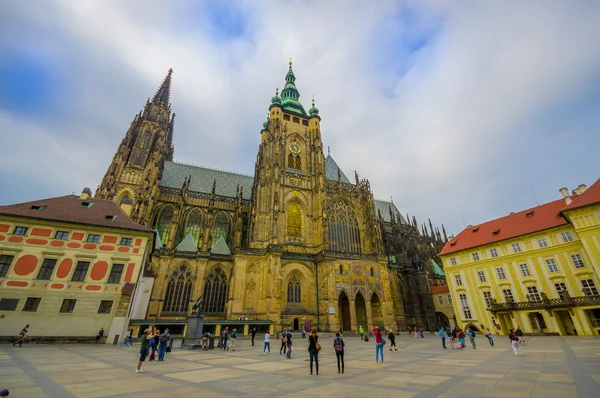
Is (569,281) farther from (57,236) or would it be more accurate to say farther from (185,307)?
(57,236)

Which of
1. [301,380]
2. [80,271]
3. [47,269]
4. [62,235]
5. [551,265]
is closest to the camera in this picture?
[301,380]

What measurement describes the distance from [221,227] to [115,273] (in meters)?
17.9

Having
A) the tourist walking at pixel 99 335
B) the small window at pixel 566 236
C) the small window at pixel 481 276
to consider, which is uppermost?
the small window at pixel 566 236

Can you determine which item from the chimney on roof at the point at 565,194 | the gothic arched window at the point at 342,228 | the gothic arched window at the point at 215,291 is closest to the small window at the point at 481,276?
the chimney on roof at the point at 565,194

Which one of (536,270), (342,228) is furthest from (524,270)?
(342,228)

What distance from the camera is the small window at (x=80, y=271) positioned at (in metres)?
19.8

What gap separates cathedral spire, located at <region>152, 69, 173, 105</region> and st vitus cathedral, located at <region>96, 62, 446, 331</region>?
2.75ft

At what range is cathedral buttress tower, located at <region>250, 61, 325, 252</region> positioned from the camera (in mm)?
33312

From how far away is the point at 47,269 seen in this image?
763 inches

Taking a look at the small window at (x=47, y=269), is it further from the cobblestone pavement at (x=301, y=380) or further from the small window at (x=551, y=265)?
the small window at (x=551, y=265)

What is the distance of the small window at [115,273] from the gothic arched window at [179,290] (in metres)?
8.01

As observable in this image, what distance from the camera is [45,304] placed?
18422 mm

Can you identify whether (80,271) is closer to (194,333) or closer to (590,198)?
(194,333)

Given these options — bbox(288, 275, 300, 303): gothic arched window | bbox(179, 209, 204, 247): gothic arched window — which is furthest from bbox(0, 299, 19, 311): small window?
bbox(288, 275, 300, 303): gothic arched window
